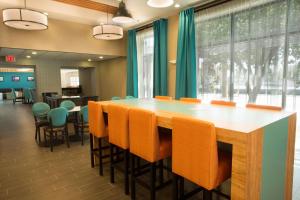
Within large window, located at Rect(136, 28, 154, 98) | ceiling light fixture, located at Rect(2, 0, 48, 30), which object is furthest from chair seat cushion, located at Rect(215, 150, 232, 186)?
large window, located at Rect(136, 28, 154, 98)

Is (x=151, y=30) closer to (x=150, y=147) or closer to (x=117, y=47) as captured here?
(x=117, y=47)

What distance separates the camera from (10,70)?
15.5m

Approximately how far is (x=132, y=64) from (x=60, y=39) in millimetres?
2326

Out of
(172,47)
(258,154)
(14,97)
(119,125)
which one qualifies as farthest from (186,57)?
(14,97)

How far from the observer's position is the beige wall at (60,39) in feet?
16.5

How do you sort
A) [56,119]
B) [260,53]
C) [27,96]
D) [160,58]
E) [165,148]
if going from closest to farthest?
[165,148] → [260,53] → [56,119] → [160,58] → [27,96]

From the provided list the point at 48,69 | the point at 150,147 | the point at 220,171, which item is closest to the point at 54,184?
the point at 150,147

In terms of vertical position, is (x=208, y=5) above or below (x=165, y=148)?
above

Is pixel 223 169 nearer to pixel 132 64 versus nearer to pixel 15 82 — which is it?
pixel 132 64

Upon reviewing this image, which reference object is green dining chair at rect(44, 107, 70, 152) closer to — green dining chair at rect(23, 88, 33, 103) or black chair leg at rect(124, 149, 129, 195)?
black chair leg at rect(124, 149, 129, 195)

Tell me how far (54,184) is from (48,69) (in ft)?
25.5

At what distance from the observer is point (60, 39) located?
5.70 m

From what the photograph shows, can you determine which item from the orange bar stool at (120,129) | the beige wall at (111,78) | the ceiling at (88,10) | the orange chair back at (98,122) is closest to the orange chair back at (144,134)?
the orange bar stool at (120,129)

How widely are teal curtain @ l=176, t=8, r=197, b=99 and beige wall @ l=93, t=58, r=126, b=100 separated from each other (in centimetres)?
312
